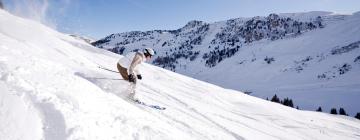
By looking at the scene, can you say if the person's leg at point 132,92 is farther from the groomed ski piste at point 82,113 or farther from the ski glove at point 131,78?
the groomed ski piste at point 82,113

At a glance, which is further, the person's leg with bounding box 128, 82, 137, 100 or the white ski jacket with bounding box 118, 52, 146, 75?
the white ski jacket with bounding box 118, 52, 146, 75

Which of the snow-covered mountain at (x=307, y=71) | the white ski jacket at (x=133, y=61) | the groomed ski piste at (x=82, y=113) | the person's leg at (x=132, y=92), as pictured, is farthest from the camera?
the snow-covered mountain at (x=307, y=71)

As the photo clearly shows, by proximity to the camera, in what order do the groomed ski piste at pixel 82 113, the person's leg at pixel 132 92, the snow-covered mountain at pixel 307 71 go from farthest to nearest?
the snow-covered mountain at pixel 307 71
the person's leg at pixel 132 92
the groomed ski piste at pixel 82 113

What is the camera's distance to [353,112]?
7525 cm

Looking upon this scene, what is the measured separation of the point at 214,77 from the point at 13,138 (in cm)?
16357

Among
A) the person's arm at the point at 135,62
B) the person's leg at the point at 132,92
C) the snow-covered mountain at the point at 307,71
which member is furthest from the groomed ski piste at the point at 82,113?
the snow-covered mountain at the point at 307,71

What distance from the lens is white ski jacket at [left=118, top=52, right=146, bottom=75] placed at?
13.6 metres

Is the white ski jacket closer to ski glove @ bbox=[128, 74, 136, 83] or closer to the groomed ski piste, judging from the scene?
ski glove @ bbox=[128, 74, 136, 83]

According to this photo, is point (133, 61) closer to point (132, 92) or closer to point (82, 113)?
point (132, 92)

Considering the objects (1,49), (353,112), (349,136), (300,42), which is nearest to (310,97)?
(353,112)

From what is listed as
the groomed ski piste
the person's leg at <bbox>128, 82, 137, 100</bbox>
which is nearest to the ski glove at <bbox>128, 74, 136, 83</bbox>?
the person's leg at <bbox>128, 82, 137, 100</bbox>

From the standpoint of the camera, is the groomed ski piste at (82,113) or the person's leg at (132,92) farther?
the person's leg at (132,92)

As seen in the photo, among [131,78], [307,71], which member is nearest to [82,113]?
[131,78]

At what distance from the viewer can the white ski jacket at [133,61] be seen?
1362 centimetres
